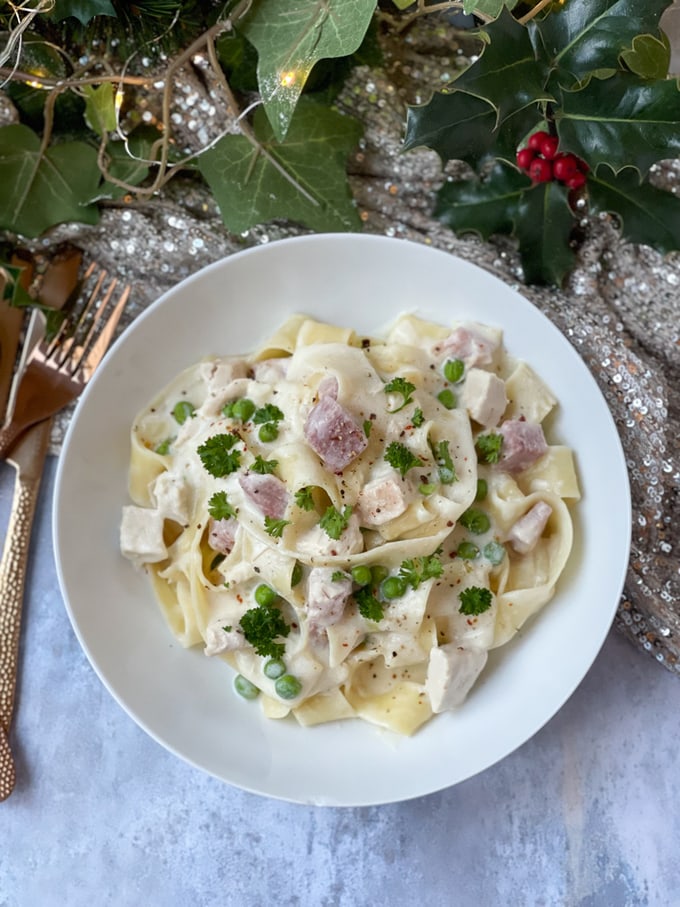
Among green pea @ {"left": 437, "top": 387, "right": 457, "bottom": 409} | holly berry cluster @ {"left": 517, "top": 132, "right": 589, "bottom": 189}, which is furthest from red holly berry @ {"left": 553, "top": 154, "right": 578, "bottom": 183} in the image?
green pea @ {"left": 437, "top": 387, "right": 457, "bottom": 409}

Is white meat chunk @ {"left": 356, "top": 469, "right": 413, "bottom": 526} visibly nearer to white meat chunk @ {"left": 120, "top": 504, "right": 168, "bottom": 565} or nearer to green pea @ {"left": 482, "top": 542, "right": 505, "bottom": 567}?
green pea @ {"left": 482, "top": 542, "right": 505, "bottom": 567}

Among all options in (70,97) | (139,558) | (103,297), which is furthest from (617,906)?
(70,97)

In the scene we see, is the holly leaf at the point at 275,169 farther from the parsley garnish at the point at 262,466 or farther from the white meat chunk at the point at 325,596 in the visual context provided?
the white meat chunk at the point at 325,596

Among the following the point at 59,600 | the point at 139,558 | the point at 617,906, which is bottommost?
the point at 617,906

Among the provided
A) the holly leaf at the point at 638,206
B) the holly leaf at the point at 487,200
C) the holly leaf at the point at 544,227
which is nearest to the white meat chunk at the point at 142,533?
the holly leaf at the point at 487,200

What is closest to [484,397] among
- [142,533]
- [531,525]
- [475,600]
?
[531,525]

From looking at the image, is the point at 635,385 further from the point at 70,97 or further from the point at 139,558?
the point at 70,97
